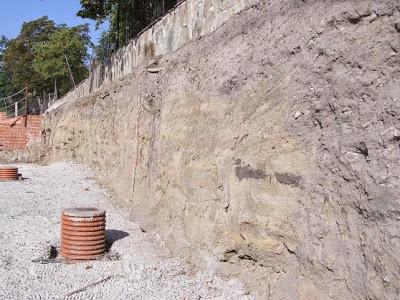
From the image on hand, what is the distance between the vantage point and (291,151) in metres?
4.42

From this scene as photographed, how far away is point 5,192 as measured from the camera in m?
10.8

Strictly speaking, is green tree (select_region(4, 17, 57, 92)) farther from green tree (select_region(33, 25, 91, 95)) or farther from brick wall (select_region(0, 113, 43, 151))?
brick wall (select_region(0, 113, 43, 151))

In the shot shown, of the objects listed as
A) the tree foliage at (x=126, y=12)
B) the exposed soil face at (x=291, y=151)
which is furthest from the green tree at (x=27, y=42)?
the exposed soil face at (x=291, y=151)

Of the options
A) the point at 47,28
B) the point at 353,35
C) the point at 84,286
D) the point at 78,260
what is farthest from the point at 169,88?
the point at 47,28

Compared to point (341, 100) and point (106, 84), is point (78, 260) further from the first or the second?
point (106, 84)

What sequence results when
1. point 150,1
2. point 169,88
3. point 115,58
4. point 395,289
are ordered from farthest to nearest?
point 150,1 < point 115,58 < point 169,88 < point 395,289

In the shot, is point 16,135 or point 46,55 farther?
point 46,55

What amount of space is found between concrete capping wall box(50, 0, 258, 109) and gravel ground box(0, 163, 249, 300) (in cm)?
291

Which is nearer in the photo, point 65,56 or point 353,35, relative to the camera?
point 353,35

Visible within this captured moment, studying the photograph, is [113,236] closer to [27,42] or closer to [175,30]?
[175,30]

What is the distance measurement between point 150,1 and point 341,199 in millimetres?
14265

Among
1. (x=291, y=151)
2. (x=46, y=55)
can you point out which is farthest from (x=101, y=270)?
(x=46, y=55)

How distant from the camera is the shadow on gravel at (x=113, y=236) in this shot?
6999 millimetres

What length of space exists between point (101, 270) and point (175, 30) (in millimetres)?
4071
